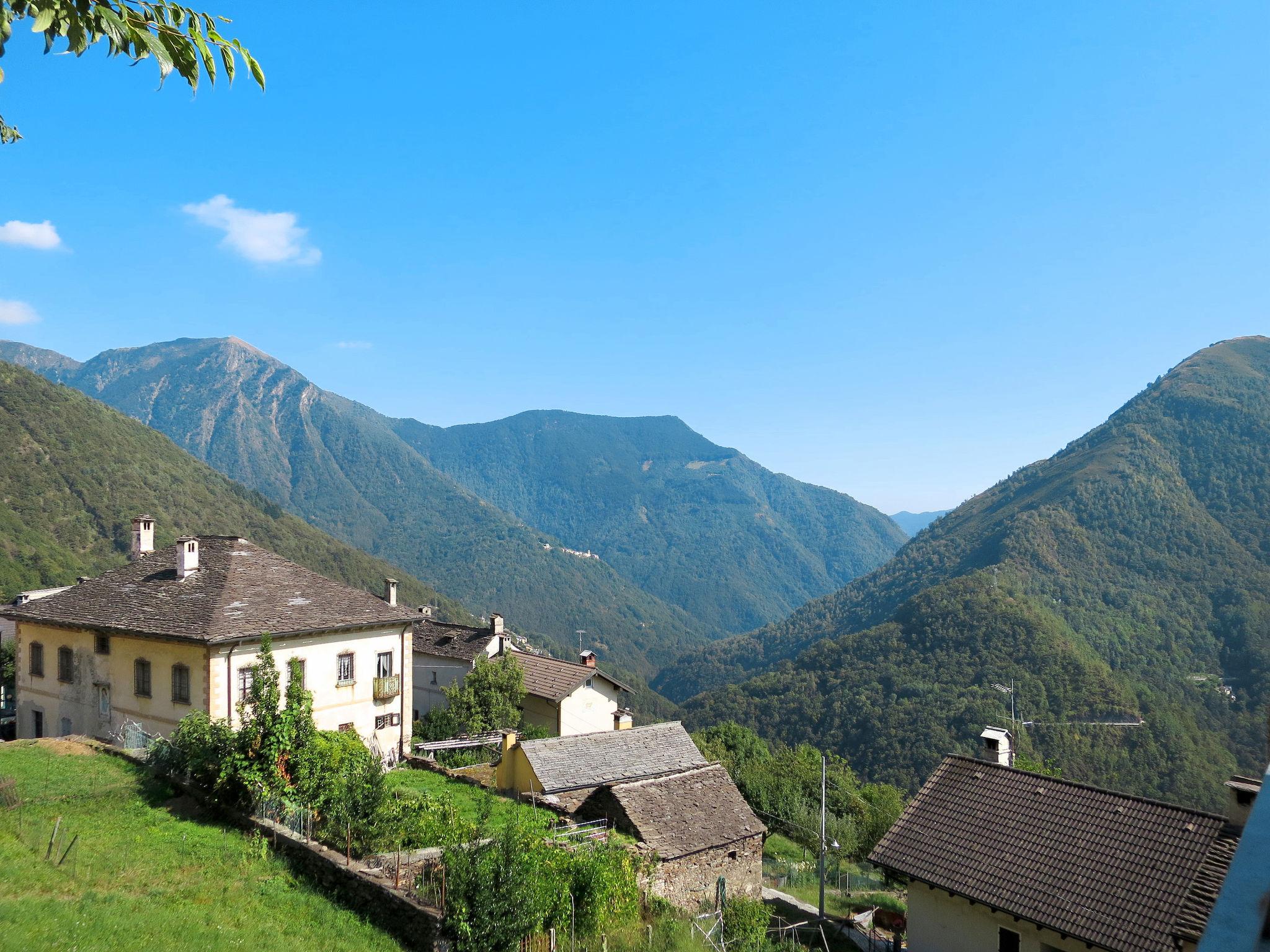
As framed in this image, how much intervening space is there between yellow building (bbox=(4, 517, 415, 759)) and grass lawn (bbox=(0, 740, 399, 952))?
521cm

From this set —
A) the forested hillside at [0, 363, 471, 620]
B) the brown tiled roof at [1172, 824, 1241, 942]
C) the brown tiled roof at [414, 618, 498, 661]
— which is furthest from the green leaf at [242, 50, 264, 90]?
the forested hillside at [0, 363, 471, 620]

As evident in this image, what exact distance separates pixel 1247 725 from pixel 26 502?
172 meters

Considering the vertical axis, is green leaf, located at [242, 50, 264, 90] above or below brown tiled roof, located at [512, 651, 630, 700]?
above

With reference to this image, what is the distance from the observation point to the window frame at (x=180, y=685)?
23891 mm

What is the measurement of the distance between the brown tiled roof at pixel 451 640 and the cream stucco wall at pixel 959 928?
26.8 metres

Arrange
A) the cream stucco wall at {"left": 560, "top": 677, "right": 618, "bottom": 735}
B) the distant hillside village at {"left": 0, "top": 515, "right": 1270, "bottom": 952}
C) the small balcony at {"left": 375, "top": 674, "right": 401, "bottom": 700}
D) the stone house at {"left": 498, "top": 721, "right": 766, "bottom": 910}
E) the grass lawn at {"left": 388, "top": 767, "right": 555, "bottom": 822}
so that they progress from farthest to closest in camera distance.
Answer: the cream stucco wall at {"left": 560, "top": 677, "right": 618, "bottom": 735} → the small balcony at {"left": 375, "top": 674, "right": 401, "bottom": 700} → the stone house at {"left": 498, "top": 721, "right": 766, "bottom": 910} → the grass lawn at {"left": 388, "top": 767, "right": 555, "bottom": 822} → the distant hillside village at {"left": 0, "top": 515, "right": 1270, "bottom": 952}

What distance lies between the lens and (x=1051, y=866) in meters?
17.9

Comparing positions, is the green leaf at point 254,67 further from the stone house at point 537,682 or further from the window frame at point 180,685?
the stone house at point 537,682

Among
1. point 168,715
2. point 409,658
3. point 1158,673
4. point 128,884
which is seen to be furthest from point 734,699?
point 128,884

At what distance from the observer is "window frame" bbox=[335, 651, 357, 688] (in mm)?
28328

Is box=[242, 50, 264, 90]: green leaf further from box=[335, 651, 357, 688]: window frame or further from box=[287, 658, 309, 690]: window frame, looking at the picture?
box=[335, 651, 357, 688]: window frame

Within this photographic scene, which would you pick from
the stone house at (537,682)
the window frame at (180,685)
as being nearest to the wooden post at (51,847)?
the window frame at (180,685)

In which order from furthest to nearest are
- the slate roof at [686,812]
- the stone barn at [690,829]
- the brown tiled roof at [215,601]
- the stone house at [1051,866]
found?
the brown tiled roof at [215,601], the slate roof at [686,812], the stone barn at [690,829], the stone house at [1051,866]

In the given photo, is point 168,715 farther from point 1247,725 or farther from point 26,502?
point 1247,725
